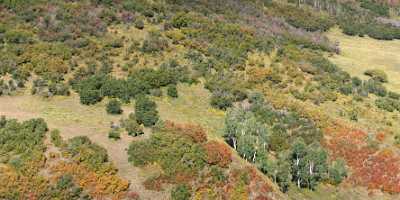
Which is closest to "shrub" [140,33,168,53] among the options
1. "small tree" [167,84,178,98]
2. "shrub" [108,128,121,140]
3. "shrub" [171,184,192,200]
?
"small tree" [167,84,178,98]

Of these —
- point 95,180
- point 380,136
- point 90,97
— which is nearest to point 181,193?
point 95,180

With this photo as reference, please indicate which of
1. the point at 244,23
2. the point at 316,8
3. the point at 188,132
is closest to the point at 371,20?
the point at 316,8

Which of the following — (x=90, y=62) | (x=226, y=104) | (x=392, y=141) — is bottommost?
(x=392, y=141)

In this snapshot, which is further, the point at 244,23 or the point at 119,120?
the point at 244,23

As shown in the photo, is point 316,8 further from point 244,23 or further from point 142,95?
point 142,95

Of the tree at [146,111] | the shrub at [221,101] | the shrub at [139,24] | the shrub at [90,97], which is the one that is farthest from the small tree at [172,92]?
the shrub at [139,24]

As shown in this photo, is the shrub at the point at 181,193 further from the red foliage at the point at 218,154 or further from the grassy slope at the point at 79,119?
the red foliage at the point at 218,154
